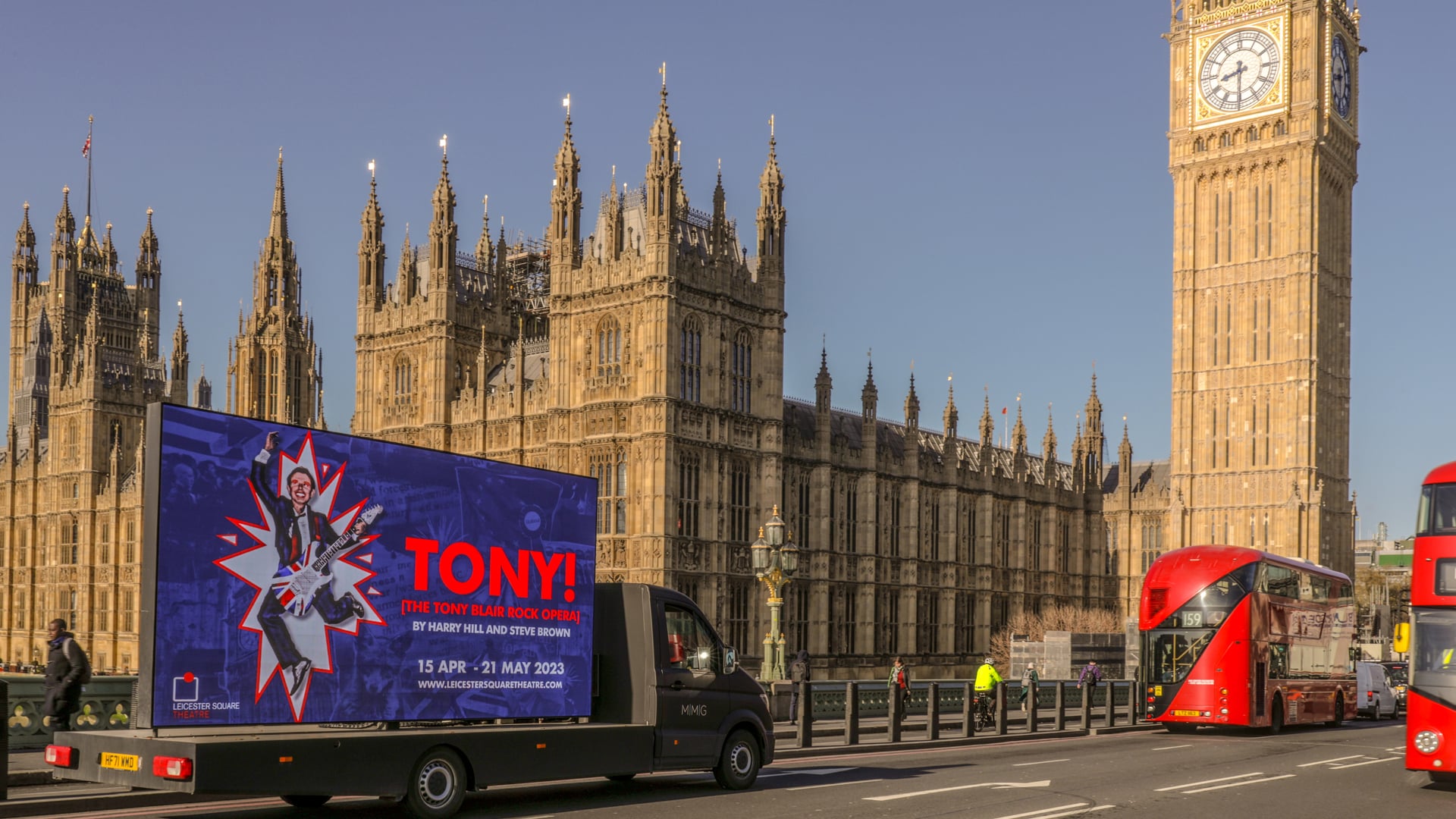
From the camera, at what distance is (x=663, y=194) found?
158 feet

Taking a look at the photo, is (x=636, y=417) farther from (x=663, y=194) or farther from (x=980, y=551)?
(x=980, y=551)

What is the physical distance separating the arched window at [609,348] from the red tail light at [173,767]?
117ft

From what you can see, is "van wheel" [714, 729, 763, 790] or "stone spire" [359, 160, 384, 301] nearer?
"van wheel" [714, 729, 763, 790]

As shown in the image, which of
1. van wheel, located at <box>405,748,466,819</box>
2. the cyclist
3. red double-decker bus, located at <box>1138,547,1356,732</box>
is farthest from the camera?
the cyclist

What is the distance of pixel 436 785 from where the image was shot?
15.5 metres

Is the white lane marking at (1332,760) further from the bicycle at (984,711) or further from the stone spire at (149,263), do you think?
the stone spire at (149,263)

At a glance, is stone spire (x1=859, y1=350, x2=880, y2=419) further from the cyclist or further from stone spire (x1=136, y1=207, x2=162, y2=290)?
stone spire (x1=136, y1=207, x2=162, y2=290)

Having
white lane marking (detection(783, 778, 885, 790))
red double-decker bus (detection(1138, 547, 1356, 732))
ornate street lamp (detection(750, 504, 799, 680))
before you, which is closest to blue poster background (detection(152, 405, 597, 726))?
white lane marking (detection(783, 778, 885, 790))

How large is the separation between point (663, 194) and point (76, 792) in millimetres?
33577

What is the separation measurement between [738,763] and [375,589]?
19.5 ft

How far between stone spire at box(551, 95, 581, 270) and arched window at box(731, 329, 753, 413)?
19.4ft

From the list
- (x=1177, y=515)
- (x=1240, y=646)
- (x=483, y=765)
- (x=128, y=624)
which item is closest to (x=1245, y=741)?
(x=1240, y=646)

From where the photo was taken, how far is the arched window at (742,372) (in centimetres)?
5062

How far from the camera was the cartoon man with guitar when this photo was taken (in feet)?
47.0
